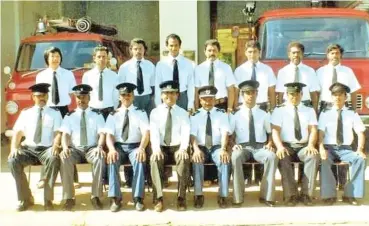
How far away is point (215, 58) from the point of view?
26.9ft

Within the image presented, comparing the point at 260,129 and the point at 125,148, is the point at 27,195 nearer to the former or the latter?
the point at 125,148

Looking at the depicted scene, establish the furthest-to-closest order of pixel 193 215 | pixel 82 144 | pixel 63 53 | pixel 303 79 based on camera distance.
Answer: pixel 63 53, pixel 303 79, pixel 82 144, pixel 193 215

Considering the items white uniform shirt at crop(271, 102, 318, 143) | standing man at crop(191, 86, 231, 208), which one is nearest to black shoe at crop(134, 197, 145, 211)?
standing man at crop(191, 86, 231, 208)

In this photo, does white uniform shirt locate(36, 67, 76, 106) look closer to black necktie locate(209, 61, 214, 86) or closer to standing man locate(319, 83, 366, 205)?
black necktie locate(209, 61, 214, 86)

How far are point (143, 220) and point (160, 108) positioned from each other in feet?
4.90

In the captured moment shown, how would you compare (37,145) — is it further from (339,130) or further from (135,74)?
(339,130)

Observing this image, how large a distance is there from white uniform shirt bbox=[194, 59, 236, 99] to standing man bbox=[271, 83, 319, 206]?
97 cm

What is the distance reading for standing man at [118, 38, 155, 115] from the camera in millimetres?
8180

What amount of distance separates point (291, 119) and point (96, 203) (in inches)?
105

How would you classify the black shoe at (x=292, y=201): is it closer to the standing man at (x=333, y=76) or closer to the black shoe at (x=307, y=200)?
the black shoe at (x=307, y=200)

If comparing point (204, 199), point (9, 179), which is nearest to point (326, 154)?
point (204, 199)

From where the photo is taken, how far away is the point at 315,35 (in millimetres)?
9664

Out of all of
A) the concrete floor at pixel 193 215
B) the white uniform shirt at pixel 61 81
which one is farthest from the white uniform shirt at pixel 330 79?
the white uniform shirt at pixel 61 81

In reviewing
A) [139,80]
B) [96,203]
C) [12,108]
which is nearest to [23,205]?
[96,203]
